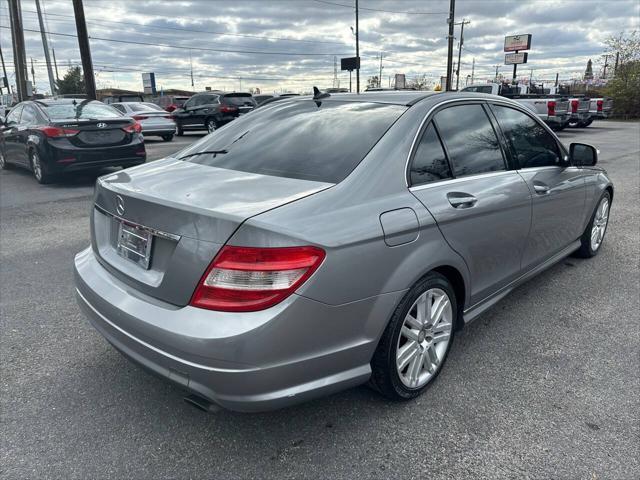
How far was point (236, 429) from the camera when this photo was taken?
2.45 m

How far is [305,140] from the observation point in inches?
109

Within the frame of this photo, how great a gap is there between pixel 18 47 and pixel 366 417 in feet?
106

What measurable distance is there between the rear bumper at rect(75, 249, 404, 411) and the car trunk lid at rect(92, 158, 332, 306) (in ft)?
0.43

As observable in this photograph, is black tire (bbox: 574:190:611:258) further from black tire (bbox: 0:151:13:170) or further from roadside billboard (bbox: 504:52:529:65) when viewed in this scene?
roadside billboard (bbox: 504:52:529:65)

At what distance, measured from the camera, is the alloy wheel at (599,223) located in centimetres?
480

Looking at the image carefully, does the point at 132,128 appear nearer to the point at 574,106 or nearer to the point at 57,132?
the point at 57,132

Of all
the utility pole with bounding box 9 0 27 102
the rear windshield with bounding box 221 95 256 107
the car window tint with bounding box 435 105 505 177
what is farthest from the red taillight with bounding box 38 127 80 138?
the utility pole with bounding box 9 0 27 102

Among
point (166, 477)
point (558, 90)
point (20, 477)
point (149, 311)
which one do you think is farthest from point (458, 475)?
point (558, 90)

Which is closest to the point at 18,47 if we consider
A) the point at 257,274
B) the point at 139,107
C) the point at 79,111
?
the point at 139,107

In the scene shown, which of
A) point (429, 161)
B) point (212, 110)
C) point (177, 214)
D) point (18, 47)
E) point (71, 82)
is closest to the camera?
point (177, 214)

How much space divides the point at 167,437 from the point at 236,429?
12.9 inches

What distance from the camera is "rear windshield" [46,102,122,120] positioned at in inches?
352

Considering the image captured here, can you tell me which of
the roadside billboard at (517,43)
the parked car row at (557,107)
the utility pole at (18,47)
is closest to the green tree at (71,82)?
the utility pole at (18,47)

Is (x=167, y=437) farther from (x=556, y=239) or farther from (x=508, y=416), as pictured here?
(x=556, y=239)
